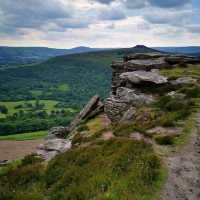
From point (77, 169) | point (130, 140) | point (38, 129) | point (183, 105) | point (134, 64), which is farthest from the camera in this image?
point (38, 129)

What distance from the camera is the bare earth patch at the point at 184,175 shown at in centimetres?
1202

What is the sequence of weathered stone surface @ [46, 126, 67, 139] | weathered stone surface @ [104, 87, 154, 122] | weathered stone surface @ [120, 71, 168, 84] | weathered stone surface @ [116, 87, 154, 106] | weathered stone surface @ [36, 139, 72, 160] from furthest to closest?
1. weathered stone surface @ [46, 126, 67, 139]
2. weathered stone surface @ [120, 71, 168, 84]
3. weathered stone surface @ [104, 87, 154, 122]
4. weathered stone surface @ [116, 87, 154, 106]
5. weathered stone surface @ [36, 139, 72, 160]

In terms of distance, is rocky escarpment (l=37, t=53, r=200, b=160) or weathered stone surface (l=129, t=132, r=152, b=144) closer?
weathered stone surface (l=129, t=132, r=152, b=144)

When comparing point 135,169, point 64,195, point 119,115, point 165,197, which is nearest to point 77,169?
point 64,195

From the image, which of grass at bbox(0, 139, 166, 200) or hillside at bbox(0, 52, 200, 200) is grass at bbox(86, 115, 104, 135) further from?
grass at bbox(0, 139, 166, 200)

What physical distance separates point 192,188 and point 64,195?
5.89 m

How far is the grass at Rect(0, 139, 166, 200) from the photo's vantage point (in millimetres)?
12352

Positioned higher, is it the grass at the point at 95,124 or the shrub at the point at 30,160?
the grass at the point at 95,124

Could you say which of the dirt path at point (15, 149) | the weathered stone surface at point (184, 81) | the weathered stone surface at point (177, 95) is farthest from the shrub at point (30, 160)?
the dirt path at point (15, 149)

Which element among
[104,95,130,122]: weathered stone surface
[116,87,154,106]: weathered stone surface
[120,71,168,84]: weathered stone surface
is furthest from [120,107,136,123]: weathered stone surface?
[120,71,168,84]: weathered stone surface

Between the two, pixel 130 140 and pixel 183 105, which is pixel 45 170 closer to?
pixel 130 140

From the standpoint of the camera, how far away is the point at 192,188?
1255 centimetres

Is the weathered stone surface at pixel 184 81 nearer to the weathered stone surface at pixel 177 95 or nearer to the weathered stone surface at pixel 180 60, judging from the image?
the weathered stone surface at pixel 177 95

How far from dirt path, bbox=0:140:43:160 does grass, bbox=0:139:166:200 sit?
61.0 m
